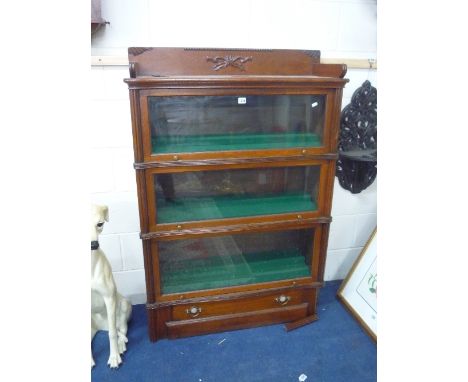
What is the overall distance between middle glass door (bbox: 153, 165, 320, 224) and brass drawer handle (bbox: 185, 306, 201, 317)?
38 cm

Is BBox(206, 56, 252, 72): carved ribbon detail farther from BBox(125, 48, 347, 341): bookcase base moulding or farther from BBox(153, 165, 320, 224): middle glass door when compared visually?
BBox(153, 165, 320, 224): middle glass door

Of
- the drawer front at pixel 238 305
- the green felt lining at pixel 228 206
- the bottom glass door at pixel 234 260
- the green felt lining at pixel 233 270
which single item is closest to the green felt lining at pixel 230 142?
the green felt lining at pixel 228 206

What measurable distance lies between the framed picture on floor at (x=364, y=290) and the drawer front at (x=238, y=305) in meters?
Answer: 0.25

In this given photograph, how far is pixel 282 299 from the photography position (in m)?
1.43

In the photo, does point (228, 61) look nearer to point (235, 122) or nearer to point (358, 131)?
point (235, 122)

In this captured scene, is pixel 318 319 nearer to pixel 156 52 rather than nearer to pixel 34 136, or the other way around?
pixel 156 52

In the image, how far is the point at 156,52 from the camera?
121cm

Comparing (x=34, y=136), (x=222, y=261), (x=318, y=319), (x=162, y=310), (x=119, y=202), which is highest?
(x=34, y=136)

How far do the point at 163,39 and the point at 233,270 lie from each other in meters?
0.93

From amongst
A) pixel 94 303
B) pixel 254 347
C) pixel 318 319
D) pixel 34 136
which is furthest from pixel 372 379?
pixel 34 136

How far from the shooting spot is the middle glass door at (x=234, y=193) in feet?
4.00

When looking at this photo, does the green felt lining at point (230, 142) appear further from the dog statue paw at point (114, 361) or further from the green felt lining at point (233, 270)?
the dog statue paw at point (114, 361)

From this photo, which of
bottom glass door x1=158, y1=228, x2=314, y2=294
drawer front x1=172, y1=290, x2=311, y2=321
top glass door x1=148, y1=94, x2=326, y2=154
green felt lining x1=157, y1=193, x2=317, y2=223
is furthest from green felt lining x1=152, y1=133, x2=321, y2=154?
drawer front x1=172, y1=290, x2=311, y2=321

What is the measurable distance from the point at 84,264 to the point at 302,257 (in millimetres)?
1119
